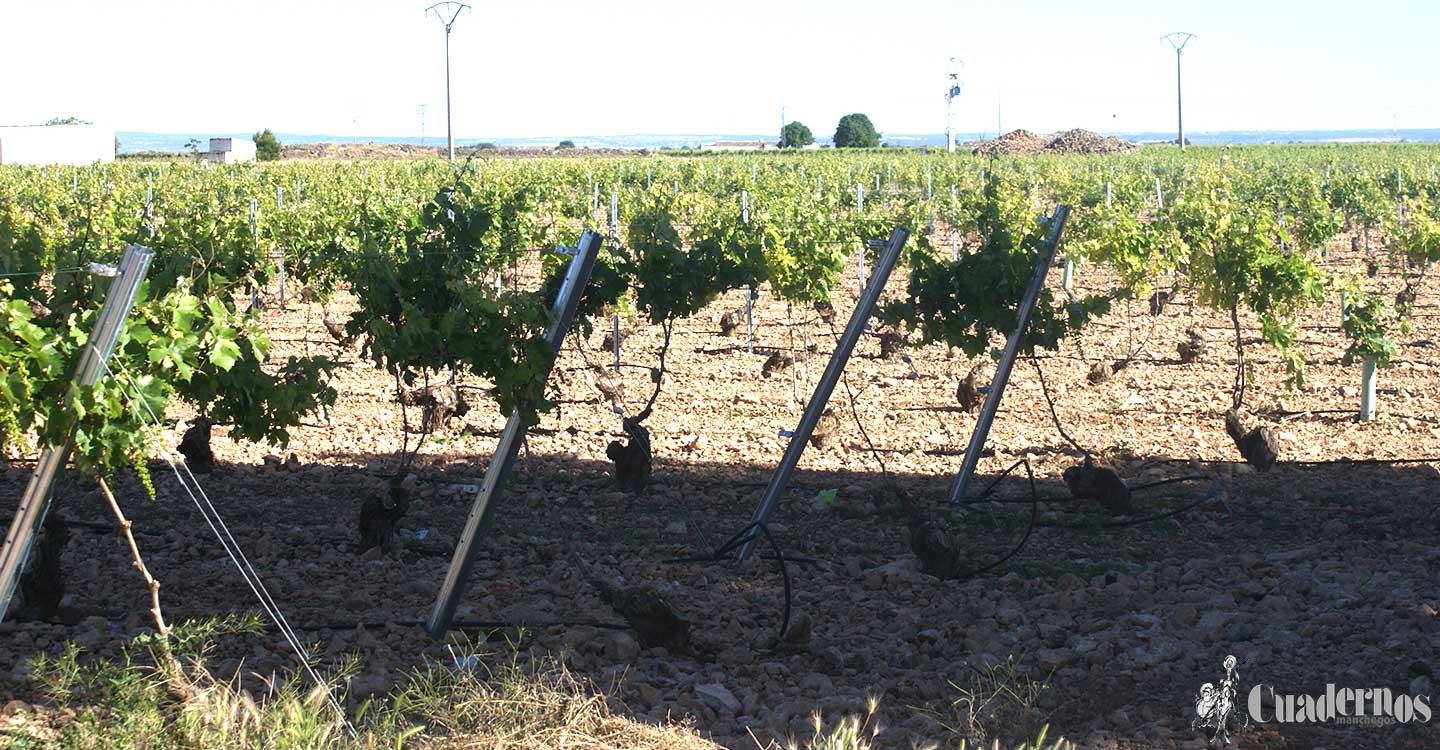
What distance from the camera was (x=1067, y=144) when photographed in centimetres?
6756

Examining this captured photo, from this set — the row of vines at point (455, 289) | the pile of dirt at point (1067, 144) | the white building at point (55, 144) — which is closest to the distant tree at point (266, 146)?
the white building at point (55, 144)

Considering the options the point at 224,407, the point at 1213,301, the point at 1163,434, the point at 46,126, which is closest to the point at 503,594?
the point at 224,407

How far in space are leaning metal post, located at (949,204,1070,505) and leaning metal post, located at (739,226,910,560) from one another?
119cm

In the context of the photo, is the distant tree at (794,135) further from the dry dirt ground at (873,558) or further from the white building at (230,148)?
the dry dirt ground at (873,558)

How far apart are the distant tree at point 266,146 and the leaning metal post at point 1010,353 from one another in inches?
2233

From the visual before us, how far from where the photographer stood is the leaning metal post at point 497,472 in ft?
16.7

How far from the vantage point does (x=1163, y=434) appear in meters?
9.17

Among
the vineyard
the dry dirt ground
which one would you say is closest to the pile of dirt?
the vineyard

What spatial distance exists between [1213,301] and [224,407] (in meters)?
7.47

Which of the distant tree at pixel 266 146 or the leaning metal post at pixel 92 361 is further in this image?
the distant tree at pixel 266 146

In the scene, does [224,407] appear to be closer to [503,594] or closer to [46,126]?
[503,594]

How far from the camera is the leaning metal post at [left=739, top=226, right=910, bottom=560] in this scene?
20.6 feet

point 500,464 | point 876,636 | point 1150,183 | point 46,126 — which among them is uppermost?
point 46,126

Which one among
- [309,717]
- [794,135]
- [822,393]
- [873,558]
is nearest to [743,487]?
[873,558]
